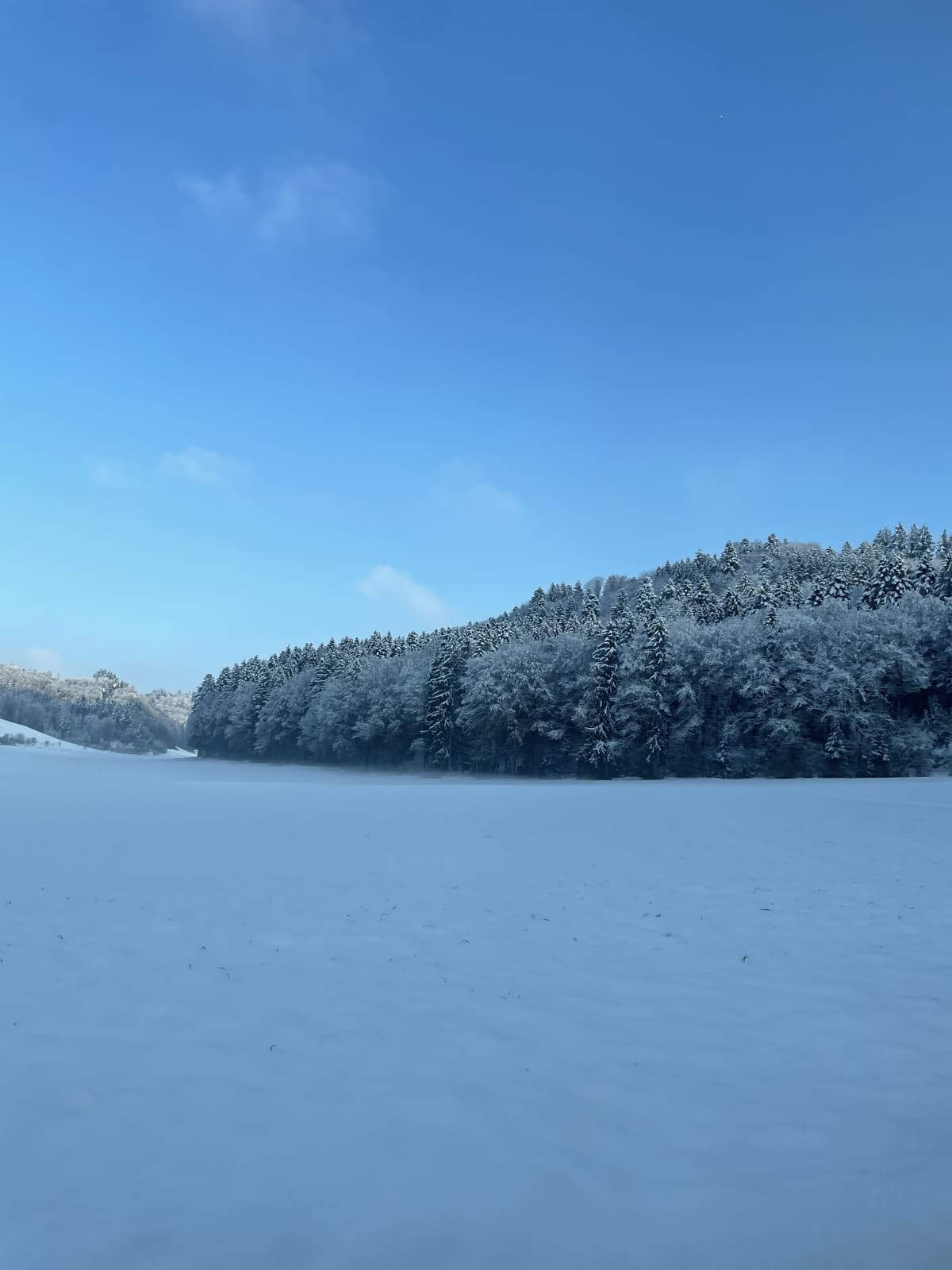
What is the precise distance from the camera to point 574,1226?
364cm

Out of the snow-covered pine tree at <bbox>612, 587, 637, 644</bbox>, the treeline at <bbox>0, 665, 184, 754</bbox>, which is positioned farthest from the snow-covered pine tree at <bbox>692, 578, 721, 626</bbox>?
the treeline at <bbox>0, 665, 184, 754</bbox>

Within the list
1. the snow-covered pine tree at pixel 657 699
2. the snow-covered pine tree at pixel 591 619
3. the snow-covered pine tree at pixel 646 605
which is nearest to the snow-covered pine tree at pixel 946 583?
the snow-covered pine tree at pixel 646 605

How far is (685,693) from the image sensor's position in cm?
4816

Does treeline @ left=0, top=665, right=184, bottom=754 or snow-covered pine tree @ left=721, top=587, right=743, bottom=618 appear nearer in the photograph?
snow-covered pine tree @ left=721, top=587, right=743, bottom=618

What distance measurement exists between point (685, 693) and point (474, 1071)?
4501 cm

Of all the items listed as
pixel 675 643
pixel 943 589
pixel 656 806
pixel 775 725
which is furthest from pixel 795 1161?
pixel 943 589

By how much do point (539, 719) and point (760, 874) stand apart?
43.6 metres

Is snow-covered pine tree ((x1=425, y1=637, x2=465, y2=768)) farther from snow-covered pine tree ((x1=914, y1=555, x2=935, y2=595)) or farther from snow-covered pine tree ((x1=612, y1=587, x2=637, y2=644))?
snow-covered pine tree ((x1=914, y1=555, x2=935, y2=595))

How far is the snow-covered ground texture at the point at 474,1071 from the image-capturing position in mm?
3605

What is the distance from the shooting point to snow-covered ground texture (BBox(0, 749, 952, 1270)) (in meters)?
3.61

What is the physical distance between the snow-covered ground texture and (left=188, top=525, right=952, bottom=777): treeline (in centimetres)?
3542

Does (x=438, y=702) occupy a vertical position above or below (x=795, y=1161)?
above

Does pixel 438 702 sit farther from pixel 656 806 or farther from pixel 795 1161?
pixel 795 1161

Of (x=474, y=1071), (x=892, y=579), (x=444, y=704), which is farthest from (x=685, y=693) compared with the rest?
(x=474, y=1071)
